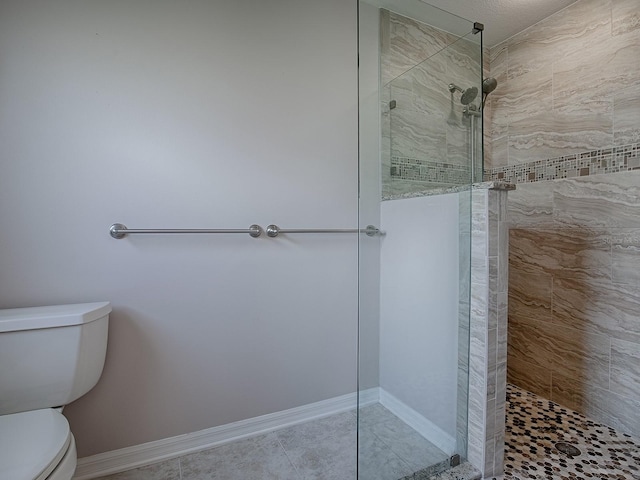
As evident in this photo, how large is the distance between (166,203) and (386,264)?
104 centimetres

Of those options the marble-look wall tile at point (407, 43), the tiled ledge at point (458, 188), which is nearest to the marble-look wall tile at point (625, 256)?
the tiled ledge at point (458, 188)

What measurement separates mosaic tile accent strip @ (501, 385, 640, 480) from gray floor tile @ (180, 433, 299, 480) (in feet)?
3.11

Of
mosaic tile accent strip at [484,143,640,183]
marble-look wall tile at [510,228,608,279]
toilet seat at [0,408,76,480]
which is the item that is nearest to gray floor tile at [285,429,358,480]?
toilet seat at [0,408,76,480]

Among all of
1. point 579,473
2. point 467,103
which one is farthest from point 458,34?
point 579,473

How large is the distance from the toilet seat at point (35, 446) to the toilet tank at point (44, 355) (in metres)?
0.07

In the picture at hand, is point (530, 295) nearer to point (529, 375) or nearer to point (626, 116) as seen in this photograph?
point (529, 375)

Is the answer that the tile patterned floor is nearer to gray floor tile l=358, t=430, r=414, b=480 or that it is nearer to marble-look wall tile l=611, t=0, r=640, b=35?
gray floor tile l=358, t=430, r=414, b=480

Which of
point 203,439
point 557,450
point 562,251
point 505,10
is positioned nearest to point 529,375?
point 557,450

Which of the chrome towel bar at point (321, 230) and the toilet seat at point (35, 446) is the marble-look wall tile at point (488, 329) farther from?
the toilet seat at point (35, 446)

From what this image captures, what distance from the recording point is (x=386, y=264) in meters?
1.49

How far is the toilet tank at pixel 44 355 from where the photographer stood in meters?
1.04

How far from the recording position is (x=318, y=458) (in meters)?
1.41

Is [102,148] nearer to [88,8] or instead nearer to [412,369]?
[88,8]

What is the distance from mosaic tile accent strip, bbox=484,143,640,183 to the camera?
1.56 m
